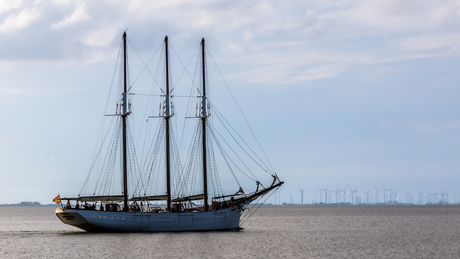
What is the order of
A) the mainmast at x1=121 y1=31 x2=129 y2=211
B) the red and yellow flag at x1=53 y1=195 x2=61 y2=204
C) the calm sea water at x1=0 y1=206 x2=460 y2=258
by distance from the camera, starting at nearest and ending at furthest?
the calm sea water at x1=0 y1=206 x2=460 y2=258, the red and yellow flag at x1=53 y1=195 x2=61 y2=204, the mainmast at x1=121 y1=31 x2=129 y2=211

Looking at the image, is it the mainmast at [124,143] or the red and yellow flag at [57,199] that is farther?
the mainmast at [124,143]

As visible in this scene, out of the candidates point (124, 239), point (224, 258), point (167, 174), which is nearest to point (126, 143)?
point (167, 174)

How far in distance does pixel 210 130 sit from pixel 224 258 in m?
38.5

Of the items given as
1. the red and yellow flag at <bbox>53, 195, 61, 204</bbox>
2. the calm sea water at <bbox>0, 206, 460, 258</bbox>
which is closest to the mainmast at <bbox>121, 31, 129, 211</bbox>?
the calm sea water at <bbox>0, 206, 460, 258</bbox>

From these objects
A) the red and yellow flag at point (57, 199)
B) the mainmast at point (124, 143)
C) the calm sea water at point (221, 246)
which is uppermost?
the mainmast at point (124, 143)

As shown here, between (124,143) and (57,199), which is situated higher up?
(124,143)

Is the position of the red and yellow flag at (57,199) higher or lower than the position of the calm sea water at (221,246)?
higher

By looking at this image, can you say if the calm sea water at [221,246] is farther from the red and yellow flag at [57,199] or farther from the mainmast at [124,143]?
the mainmast at [124,143]

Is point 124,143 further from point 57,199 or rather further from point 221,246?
point 221,246

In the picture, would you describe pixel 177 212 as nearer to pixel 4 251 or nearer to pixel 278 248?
pixel 278 248

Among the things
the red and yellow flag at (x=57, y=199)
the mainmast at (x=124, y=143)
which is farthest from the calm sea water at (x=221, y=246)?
the mainmast at (x=124, y=143)

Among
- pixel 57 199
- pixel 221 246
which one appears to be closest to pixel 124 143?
pixel 57 199

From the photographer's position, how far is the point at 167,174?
361 feet

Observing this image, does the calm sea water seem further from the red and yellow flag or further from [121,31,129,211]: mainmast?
[121,31,129,211]: mainmast
